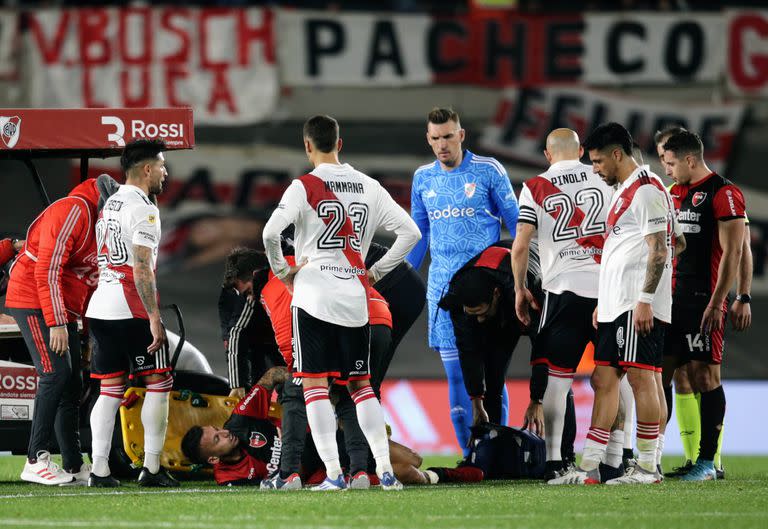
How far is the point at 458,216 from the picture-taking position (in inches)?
348

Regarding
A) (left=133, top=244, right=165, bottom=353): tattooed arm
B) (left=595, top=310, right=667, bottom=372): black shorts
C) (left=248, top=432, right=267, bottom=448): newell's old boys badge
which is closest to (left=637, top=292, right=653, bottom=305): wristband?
(left=595, top=310, right=667, bottom=372): black shorts

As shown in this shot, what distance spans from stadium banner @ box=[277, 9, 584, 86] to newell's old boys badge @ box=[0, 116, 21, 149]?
6308 millimetres

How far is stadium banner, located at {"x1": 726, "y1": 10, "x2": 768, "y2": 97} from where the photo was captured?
14.5 m

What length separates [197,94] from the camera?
14.3 metres

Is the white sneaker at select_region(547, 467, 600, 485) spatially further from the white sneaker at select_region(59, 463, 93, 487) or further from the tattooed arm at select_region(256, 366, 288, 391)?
the white sneaker at select_region(59, 463, 93, 487)

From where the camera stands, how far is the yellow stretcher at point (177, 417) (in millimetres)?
8102

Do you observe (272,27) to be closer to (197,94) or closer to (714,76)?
(197,94)

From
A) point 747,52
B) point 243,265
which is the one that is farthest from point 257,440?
point 747,52

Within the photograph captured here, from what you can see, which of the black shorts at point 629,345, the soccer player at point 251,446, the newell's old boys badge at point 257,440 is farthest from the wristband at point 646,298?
the newell's old boys badge at point 257,440

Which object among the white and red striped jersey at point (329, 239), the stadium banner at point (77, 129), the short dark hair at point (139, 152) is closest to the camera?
the white and red striped jersey at point (329, 239)

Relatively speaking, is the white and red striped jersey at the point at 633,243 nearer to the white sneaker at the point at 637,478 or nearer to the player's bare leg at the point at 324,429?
the white sneaker at the point at 637,478

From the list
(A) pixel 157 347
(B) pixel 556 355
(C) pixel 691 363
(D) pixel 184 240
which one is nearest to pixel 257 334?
(A) pixel 157 347

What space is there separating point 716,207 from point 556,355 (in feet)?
4.40

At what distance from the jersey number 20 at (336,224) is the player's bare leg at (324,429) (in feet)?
2.30
